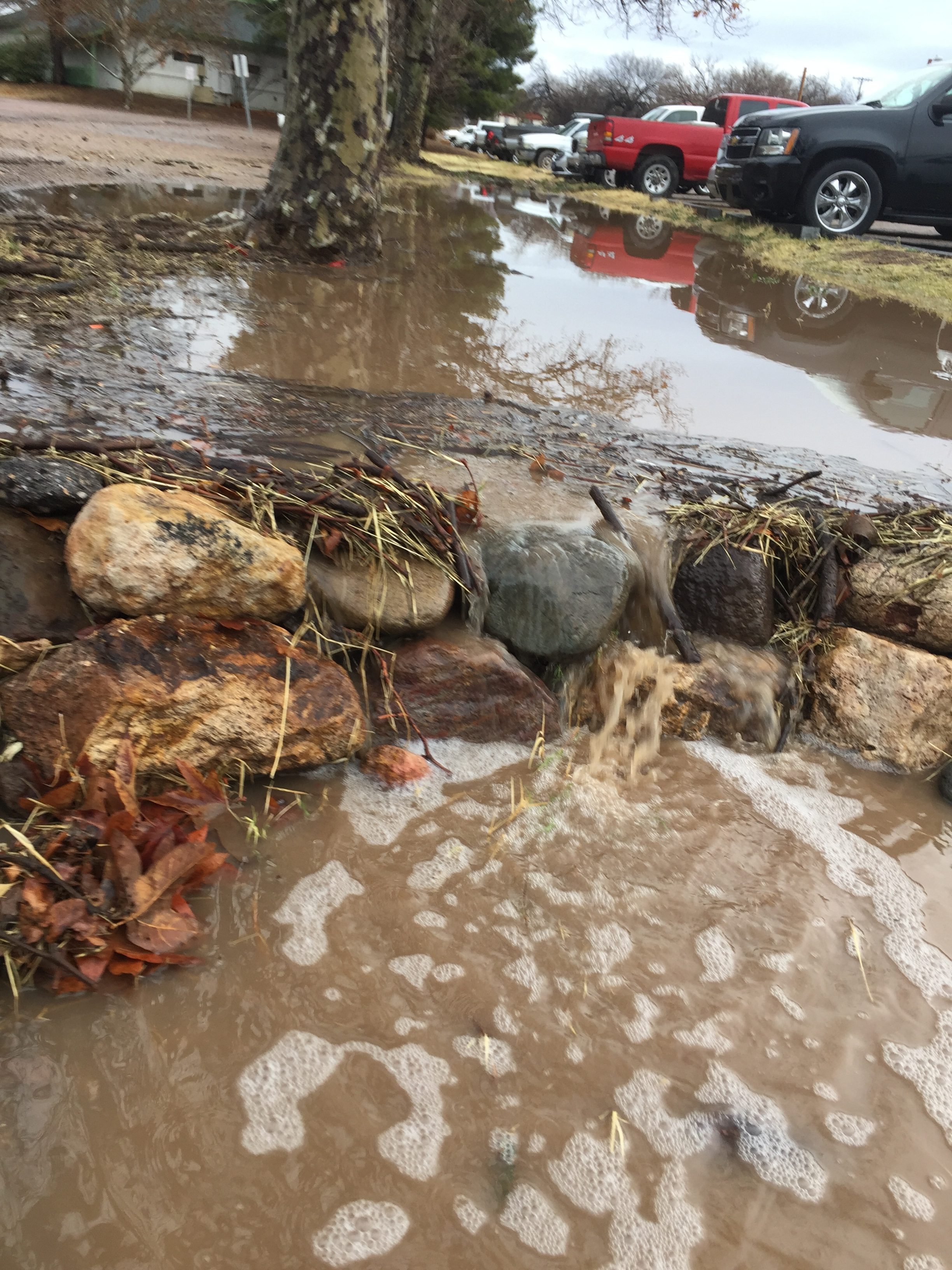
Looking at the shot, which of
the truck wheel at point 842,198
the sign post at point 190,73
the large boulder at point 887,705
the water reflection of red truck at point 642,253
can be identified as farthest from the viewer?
the sign post at point 190,73

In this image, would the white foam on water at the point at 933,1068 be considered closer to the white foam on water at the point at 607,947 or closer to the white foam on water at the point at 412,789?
the white foam on water at the point at 607,947

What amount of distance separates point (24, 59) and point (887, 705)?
32924 millimetres

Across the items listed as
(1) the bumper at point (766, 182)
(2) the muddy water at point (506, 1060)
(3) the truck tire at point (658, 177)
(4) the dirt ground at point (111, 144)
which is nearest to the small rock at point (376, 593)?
(2) the muddy water at point (506, 1060)

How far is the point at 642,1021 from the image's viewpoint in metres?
2.04

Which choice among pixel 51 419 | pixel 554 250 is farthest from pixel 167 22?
pixel 51 419

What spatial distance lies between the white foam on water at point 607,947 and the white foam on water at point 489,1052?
13.4 inches

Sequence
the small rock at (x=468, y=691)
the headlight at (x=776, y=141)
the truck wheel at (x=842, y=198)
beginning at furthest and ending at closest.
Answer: the truck wheel at (x=842, y=198) → the headlight at (x=776, y=141) → the small rock at (x=468, y=691)

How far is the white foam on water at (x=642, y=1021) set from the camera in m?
2.00

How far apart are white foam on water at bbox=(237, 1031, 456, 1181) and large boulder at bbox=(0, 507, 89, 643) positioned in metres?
1.25

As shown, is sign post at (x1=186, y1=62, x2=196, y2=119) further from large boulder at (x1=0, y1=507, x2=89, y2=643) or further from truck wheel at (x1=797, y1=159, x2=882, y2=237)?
large boulder at (x1=0, y1=507, x2=89, y2=643)

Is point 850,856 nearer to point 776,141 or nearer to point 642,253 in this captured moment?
point 642,253

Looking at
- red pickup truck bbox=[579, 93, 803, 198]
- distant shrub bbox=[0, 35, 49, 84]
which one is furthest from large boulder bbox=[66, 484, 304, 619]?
distant shrub bbox=[0, 35, 49, 84]

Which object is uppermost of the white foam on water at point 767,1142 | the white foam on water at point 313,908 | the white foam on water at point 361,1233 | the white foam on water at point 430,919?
the white foam on water at point 313,908

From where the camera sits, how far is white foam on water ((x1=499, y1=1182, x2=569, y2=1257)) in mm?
1589
